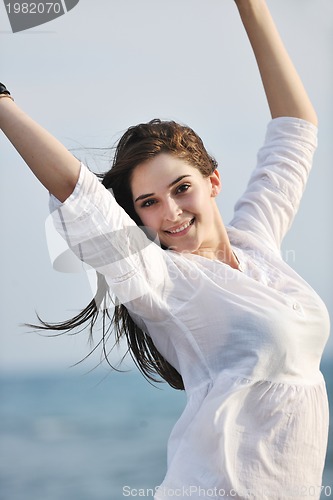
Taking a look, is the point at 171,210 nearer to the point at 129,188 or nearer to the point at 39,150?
the point at 129,188

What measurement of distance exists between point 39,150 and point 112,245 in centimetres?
21

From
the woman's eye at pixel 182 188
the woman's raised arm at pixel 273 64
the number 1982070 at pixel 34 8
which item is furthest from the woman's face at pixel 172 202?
the number 1982070 at pixel 34 8

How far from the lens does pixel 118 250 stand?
1.32 m

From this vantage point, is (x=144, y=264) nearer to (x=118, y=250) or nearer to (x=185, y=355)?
(x=118, y=250)

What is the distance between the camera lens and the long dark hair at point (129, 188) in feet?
5.12

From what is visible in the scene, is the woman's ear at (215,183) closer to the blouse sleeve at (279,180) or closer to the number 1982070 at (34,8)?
the blouse sleeve at (279,180)

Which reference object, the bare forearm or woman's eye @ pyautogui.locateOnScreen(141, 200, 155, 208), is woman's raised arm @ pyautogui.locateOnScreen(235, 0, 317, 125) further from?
the bare forearm

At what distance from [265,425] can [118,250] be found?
0.42 m

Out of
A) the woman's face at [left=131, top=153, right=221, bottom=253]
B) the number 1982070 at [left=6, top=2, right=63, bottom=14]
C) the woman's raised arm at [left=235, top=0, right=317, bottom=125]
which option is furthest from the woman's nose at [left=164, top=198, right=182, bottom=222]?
the number 1982070 at [left=6, top=2, right=63, bottom=14]

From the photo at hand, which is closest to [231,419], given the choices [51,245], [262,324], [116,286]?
[262,324]

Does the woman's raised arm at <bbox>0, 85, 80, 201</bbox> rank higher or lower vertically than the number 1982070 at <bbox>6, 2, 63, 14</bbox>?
lower

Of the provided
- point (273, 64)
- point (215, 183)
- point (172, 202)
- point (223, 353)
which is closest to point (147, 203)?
point (172, 202)

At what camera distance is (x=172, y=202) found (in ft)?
4.91

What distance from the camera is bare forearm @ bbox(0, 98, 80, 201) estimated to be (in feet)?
4.04
